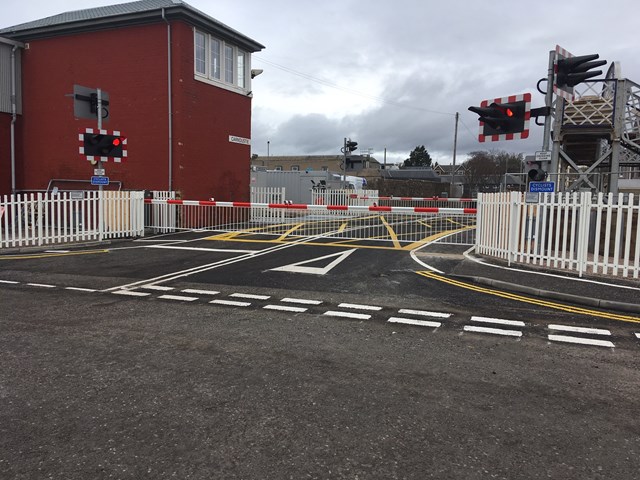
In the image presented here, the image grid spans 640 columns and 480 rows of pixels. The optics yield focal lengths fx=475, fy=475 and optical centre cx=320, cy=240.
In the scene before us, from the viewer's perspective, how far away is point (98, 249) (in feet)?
42.9

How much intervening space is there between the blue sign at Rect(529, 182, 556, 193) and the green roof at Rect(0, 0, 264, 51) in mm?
13886

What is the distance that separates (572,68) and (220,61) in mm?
14168

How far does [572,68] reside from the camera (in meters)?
10.1

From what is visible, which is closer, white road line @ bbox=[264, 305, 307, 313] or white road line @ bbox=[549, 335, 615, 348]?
white road line @ bbox=[549, 335, 615, 348]

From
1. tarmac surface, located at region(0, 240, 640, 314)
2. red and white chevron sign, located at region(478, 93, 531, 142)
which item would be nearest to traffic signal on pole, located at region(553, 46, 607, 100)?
red and white chevron sign, located at region(478, 93, 531, 142)

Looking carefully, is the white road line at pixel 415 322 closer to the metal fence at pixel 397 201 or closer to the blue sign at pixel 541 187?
the blue sign at pixel 541 187

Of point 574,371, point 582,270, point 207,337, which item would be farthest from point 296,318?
point 582,270

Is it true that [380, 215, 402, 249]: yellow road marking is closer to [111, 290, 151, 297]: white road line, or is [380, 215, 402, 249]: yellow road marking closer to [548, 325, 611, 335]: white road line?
[548, 325, 611, 335]: white road line

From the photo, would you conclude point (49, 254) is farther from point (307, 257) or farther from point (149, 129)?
point (149, 129)

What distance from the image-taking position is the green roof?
17516 mm

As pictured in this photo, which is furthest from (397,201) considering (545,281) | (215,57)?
(545,281)

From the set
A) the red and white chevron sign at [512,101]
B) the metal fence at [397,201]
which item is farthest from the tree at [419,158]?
the red and white chevron sign at [512,101]

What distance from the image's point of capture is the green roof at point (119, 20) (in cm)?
1752

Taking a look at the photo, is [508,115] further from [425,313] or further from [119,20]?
[119,20]
